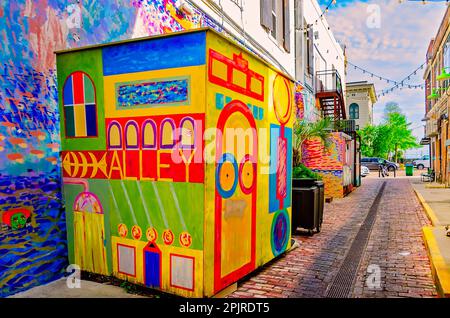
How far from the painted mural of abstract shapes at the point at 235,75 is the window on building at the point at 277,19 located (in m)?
6.37

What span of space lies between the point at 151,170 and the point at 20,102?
1.56 meters

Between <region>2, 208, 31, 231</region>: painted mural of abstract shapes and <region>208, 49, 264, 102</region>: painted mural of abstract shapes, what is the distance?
244cm

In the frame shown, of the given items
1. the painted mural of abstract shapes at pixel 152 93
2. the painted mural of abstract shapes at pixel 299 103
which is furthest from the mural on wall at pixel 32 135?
the painted mural of abstract shapes at pixel 299 103

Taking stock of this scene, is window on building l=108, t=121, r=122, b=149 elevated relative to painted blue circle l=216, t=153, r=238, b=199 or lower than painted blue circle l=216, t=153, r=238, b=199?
elevated

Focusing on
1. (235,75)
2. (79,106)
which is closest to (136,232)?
(79,106)

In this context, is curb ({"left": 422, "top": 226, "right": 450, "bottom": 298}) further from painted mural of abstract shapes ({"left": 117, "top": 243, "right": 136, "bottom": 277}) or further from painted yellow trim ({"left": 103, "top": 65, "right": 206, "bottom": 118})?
painted mural of abstract shapes ({"left": 117, "top": 243, "right": 136, "bottom": 277})

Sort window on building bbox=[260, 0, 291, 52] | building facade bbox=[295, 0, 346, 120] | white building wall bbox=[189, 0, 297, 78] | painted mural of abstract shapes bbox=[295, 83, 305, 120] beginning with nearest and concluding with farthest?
white building wall bbox=[189, 0, 297, 78] < window on building bbox=[260, 0, 291, 52] < painted mural of abstract shapes bbox=[295, 83, 305, 120] < building facade bbox=[295, 0, 346, 120]

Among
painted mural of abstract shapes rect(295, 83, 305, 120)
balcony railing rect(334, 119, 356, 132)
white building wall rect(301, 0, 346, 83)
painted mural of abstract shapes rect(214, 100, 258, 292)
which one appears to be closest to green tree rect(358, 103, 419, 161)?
white building wall rect(301, 0, 346, 83)

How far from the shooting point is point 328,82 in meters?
20.5

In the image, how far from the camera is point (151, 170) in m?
3.93

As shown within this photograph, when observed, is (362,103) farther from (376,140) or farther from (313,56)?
(313,56)

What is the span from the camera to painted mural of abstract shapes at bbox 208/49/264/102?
12.1 feet
